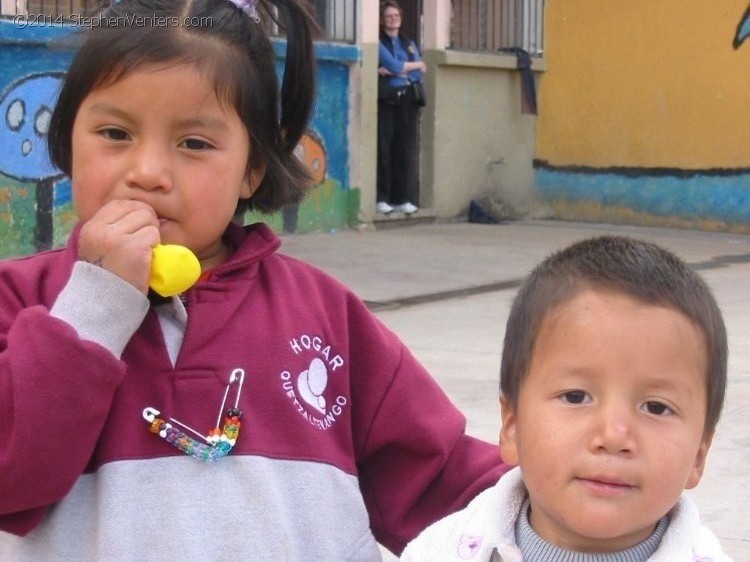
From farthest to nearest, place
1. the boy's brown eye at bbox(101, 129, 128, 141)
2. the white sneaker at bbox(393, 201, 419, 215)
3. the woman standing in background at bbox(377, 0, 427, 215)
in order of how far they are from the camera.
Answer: the white sneaker at bbox(393, 201, 419, 215) < the woman standing in background at bbox(377, 0, 427, 215) < the boy's brown eye at bbox(101, 129, 128, 141)

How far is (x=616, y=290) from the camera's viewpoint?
5.67 feet

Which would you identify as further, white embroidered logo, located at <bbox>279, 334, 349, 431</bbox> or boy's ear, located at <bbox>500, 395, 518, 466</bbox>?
white embroidered logo, located at <bbox>279, 334, 349, 431</bbox>

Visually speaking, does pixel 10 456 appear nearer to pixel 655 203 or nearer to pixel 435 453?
pixel 435 453

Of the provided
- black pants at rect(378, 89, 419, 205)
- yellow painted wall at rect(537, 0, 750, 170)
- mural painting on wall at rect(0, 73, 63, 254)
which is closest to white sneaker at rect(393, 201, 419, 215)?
black pants at rect(378, 89, 419, 205)

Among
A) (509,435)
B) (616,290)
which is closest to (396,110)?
(509,435)

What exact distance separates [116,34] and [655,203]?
11011 mm

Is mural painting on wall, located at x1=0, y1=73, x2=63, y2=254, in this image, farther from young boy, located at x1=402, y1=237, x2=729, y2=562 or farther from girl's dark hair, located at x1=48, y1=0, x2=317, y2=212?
young boy, located at x1=402, y1=237, x2=729, y2=562

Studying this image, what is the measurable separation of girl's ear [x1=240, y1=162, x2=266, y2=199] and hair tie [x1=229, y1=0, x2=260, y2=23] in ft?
0.74

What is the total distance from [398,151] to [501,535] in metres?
10.1

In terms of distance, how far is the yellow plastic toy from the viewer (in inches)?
74.2

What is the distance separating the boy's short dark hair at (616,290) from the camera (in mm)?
1729

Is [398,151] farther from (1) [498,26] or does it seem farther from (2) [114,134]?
(2) [114,134]

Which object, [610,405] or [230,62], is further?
[230,62]

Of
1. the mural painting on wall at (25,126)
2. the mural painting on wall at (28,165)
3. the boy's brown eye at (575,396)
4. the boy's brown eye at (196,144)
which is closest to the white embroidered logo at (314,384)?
the boy's brown eye at (196,144)
